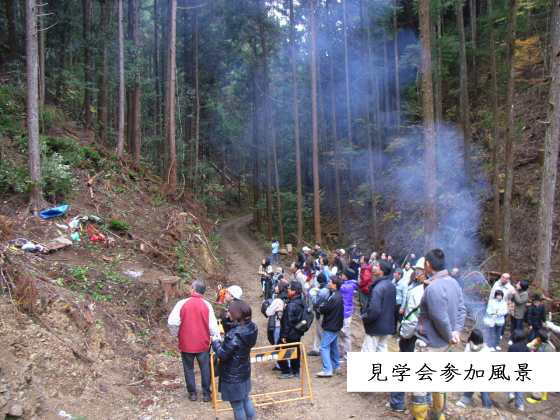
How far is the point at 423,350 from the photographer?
505cm

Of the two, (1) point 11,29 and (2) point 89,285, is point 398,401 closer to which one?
(2) point 89,285

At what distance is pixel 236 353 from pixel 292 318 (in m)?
3.01

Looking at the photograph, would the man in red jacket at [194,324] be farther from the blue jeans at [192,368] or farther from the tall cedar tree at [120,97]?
the tall cedar tree at [120,97]

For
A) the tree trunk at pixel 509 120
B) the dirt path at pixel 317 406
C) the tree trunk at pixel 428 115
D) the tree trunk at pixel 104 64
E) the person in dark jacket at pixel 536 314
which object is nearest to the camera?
the dirt path at pixel 317 406

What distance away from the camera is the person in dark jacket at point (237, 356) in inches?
199

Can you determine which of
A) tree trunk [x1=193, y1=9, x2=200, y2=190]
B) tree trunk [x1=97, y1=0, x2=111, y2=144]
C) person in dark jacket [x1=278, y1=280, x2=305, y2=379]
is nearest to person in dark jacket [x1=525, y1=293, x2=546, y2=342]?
person in dark jacket [x1=278, y1=280, x2=305, y2=379]

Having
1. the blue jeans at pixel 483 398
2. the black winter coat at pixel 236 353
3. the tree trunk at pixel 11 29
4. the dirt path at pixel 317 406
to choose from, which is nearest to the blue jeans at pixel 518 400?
the dirt path at pixel 317 406

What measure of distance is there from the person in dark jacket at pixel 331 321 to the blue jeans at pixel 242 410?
2.50 metres

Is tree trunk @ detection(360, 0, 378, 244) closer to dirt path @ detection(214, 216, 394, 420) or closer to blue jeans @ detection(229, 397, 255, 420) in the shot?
dirt path @ detection(214, 216, 394, 420)

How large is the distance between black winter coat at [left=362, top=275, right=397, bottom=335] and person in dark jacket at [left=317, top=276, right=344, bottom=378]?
97 centimetres

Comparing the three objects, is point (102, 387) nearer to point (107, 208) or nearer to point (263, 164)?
point (107, 208)

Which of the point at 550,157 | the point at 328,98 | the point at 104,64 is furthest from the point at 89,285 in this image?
the point at 328,98

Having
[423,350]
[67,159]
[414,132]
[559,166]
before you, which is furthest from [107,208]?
[414,132]

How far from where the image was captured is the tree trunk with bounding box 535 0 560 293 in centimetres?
1195
